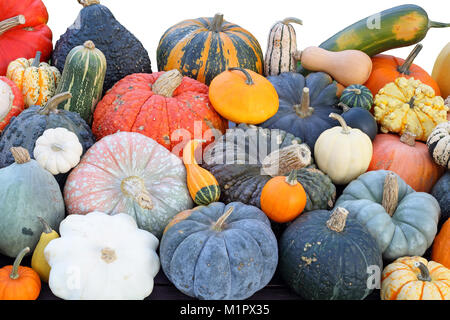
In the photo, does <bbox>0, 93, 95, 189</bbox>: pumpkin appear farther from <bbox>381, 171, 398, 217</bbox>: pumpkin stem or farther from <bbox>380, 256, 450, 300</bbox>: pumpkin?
<bbox>380, 256, 450, 300</bbox>: pumpkin

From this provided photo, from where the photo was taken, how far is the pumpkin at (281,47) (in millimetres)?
3990

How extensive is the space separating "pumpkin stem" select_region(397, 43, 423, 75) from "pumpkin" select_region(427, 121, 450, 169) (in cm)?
90

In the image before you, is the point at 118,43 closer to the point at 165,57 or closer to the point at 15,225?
the point at 165,57

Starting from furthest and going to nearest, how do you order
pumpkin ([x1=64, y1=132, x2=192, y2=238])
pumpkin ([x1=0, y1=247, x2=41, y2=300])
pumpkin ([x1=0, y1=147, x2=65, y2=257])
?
pumpkin ([x1=64, y1=132, x2=192, y2=238]) < pumpkin ([x1=0, y1=147, x2=65, y2=257]) < pumpkin ([x1=0, y1=247, x2=41, y2=300])

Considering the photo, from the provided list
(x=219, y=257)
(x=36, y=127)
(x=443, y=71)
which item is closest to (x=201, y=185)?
(x=219, y=257)

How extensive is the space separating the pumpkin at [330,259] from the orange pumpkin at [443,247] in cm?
52

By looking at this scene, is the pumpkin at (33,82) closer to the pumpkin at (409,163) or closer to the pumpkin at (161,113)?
the pumpkin at (161,113)

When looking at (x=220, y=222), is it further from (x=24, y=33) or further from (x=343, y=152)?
(x=24, y=33)

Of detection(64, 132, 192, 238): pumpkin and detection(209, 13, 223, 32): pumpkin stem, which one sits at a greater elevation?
detection(209, 13, 223, 32): pumpkin stem

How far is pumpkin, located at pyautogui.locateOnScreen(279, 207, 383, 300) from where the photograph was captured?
2.38 metres

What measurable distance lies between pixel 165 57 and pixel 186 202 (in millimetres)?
1659

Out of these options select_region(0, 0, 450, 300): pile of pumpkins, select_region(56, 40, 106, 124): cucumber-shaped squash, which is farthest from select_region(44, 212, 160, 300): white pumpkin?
select_region(56, 40, 106, 124): cucumber-shaped squash

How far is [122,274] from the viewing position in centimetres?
237

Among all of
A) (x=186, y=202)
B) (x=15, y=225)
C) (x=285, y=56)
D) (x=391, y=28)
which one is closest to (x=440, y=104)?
(x=391, y=28)
